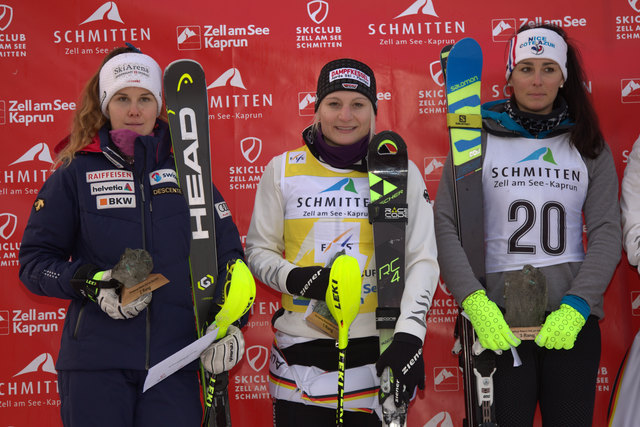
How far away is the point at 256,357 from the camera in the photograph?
306 centimetres

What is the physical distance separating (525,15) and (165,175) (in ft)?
6.47

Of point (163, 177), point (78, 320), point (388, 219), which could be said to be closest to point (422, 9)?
point (388, 219)

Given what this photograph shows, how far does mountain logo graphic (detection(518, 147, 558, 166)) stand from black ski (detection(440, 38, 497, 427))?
0.18 meters

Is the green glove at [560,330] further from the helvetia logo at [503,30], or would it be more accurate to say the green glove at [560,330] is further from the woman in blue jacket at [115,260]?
the helvetia logo at [503,30]

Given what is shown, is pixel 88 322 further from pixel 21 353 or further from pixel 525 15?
pixel 525 15

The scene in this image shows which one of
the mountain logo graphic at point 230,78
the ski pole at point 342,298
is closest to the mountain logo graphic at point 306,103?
the mountain logo graphic at point 230,78

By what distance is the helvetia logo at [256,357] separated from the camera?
3.06 meters

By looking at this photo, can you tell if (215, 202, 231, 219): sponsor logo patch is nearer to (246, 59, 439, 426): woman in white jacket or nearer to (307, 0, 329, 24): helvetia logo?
(246, 59, 439, 426): woman in white jacket

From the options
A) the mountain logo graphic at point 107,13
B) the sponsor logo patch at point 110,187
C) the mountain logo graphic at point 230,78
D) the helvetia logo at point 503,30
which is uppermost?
the mountain logo graphic at point 107,13

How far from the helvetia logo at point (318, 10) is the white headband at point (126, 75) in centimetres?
104

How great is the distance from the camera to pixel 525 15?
121 inches

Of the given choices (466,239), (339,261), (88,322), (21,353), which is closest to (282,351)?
→ (339,261)

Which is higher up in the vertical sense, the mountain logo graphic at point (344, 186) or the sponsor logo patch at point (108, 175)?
the sponsor logo patch at point (108, 175)

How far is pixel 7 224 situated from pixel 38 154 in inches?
14.5
